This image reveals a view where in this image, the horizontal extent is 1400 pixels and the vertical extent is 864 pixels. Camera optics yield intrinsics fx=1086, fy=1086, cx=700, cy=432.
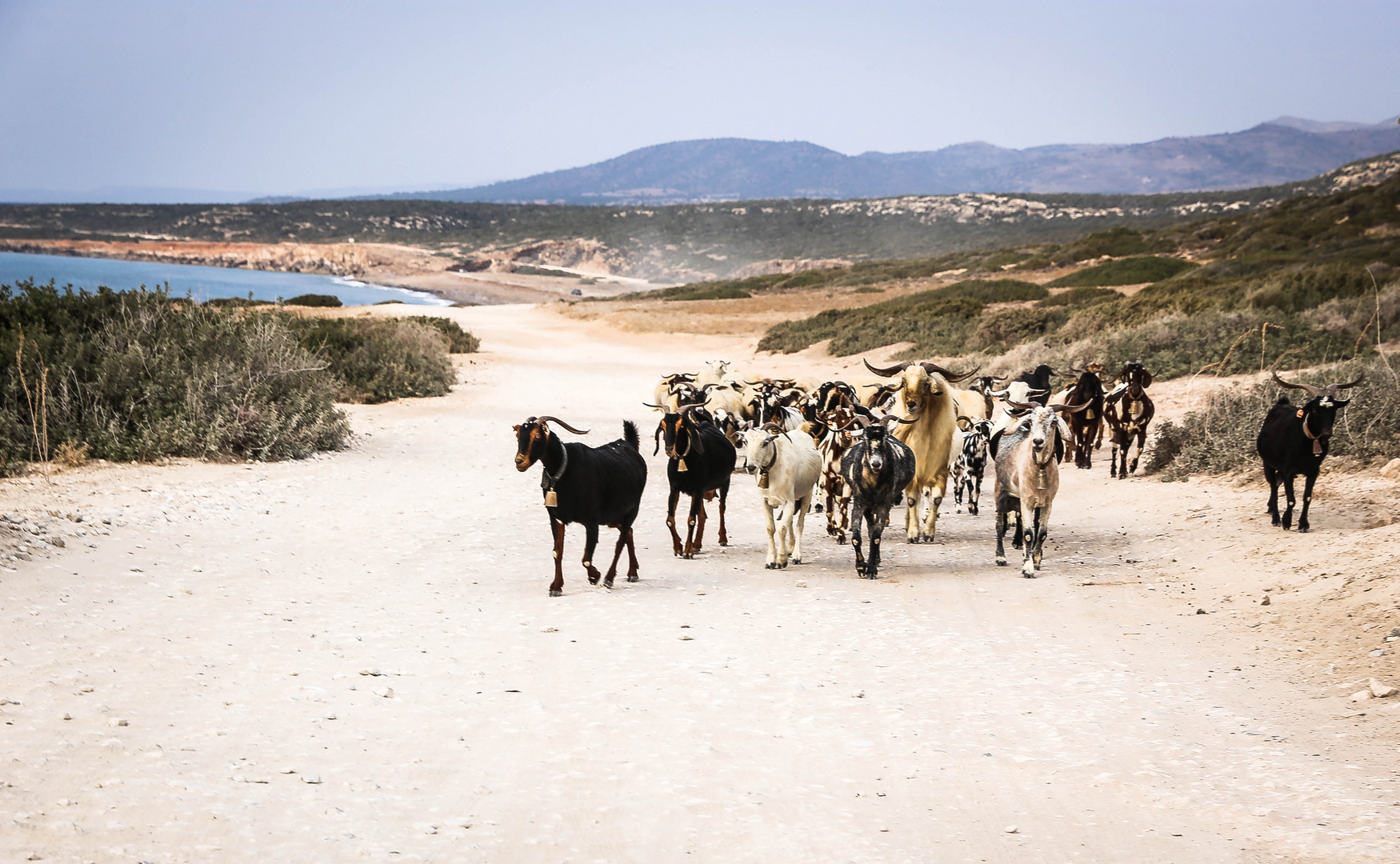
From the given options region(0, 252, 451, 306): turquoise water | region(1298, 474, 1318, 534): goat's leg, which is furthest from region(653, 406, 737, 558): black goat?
region(0, 252, 451, 306): turquoise water

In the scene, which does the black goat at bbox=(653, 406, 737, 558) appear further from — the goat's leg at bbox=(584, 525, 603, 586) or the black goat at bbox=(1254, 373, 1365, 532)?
the black goat at bbox=(1254, 373, 1365, 532)

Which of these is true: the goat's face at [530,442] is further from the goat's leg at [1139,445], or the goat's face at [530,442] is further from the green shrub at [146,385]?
the goat's leg at [1139,445]

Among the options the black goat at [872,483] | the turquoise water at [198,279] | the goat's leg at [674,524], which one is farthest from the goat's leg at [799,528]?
the turquoise water at [198,279]

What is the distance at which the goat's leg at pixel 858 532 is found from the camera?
33.7ft

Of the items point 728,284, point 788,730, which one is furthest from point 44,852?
point 728,284

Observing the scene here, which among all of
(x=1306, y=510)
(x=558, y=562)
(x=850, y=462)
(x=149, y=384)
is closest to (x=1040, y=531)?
(x=850, y=462)

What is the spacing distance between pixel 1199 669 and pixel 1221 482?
294 inches

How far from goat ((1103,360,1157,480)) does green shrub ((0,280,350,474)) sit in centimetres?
1184

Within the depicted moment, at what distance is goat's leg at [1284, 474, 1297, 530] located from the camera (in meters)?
10.9

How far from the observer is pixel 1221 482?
45.8 feet

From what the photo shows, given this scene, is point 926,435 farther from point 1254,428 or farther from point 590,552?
point 1254,428

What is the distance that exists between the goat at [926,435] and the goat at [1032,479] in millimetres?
1441

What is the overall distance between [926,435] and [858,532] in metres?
2.54

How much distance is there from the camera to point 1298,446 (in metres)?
11.0
